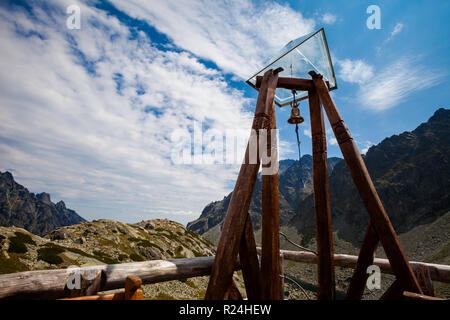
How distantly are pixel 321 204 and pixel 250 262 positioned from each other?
168 centimetres

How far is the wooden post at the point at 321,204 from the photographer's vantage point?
344cm

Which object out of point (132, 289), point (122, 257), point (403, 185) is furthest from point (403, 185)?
point (132, 289)

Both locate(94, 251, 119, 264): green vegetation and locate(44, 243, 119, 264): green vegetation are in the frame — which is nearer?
locate(44, 243, 119, 264): green vegetation

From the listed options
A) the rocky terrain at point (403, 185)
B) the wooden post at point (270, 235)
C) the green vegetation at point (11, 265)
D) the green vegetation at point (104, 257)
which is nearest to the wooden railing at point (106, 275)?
the wooden post at point (270, 235)

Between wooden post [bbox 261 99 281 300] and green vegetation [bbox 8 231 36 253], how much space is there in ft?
85.6

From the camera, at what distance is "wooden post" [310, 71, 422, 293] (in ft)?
8.56

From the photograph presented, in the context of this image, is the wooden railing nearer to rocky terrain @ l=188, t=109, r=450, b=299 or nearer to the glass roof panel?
the glass roof panel

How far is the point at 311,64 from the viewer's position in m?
4.56

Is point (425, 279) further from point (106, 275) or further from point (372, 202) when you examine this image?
point (106, 275)

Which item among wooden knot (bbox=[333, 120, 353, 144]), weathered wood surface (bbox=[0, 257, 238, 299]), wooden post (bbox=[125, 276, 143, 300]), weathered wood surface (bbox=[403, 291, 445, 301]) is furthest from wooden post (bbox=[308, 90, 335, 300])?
wooden post (bbox=[125, 276, 143, 300])

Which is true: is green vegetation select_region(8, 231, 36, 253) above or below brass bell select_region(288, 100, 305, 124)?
below

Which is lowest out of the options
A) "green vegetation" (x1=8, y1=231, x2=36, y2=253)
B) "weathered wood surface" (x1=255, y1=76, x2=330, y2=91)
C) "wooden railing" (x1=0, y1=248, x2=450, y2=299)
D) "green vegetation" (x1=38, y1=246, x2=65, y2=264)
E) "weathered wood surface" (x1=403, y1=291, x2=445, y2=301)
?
"green vegetation" (x1=38, y1=246, x2=65, y2=264)
